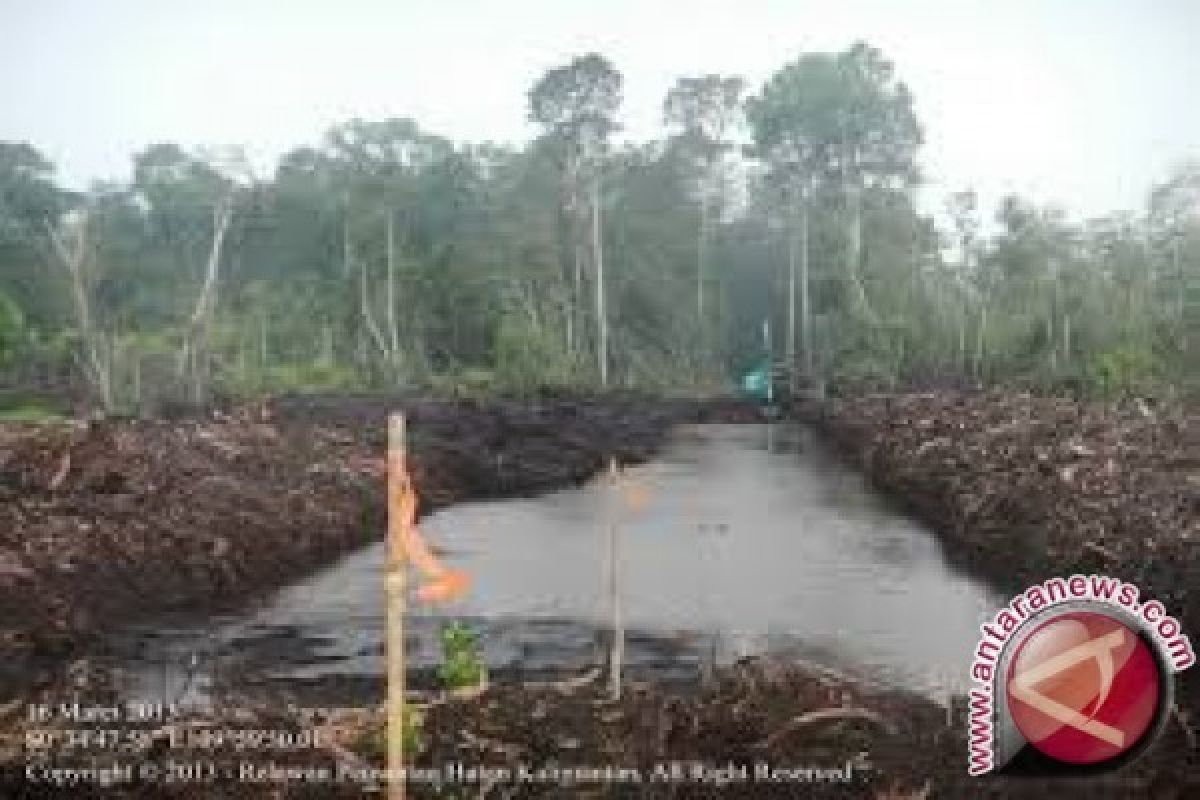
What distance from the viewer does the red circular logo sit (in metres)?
5.08

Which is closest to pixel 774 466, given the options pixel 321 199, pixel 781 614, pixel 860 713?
pixel 781 614

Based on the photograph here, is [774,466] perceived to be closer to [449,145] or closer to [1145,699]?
[1145,699]

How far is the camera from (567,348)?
4219 centimetres

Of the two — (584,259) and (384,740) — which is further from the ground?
(584,259)

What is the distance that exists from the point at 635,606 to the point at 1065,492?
4715 millimetres

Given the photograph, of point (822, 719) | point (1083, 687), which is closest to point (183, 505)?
point (822, 719)

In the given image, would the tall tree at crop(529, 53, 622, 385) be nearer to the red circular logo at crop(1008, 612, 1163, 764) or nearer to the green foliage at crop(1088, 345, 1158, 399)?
the green foliage at crop(1088, 345, 1158, 399)

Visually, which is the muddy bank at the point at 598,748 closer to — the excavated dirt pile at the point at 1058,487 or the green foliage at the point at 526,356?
the excavated dirt pile at the point at 1058,487

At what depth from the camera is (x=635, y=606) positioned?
11.2m

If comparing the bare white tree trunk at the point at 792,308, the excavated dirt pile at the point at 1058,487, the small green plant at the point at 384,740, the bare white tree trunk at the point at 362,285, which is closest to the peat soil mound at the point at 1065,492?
the excavated dirt pile at the point at 1058,487

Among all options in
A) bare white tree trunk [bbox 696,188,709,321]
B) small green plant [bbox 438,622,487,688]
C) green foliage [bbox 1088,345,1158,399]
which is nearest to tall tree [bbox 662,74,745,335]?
bare white tree trunk [bbox 696,188,709,321]

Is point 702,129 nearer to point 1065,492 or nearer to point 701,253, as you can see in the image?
point 701,253

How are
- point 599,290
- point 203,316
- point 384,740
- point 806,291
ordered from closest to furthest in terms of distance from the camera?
point 384,740
point 203,316
point 599,290
point 806,291

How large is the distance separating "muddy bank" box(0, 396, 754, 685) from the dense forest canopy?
1456 centimetres
